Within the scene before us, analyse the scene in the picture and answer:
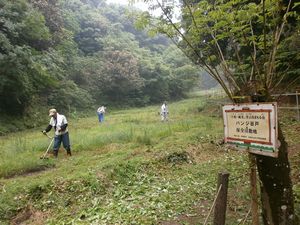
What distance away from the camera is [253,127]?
9.53 ft

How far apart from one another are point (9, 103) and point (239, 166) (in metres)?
17.1

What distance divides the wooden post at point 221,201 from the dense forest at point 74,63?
10.1 ft

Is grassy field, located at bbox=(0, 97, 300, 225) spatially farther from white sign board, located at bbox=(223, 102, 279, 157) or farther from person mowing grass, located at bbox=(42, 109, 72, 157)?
white sign board, located at bbox=(223, 102, 279, 157)

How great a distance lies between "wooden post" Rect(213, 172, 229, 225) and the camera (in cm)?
329

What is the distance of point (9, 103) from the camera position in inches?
784

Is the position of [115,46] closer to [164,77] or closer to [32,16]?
[164,77]

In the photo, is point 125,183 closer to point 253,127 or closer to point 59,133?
point 59,133

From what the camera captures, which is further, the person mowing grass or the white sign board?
the person mowing grass

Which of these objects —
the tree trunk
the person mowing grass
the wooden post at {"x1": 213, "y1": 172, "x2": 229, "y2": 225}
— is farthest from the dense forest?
the person mowing grass

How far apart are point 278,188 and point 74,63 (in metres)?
29.7

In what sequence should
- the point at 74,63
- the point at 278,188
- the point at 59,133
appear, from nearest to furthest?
the point at 278,188 → the point at 59,133 → the point at 74,63

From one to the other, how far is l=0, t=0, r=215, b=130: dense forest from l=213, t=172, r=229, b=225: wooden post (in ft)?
10.1

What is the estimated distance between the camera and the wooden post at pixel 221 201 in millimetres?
3293

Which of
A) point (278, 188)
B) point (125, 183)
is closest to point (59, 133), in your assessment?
point (125, 183)
